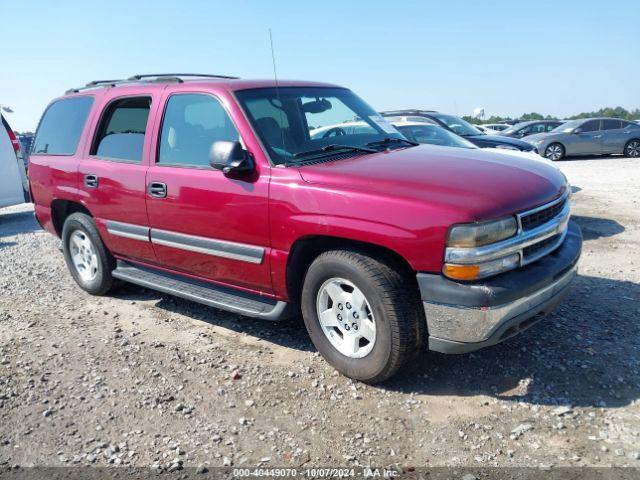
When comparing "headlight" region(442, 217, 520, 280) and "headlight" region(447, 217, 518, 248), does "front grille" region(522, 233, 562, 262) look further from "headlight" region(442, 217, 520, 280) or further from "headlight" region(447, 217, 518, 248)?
"headlight" region(447, 217, 518, 248)

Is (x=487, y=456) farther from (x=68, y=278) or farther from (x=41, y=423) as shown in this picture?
(x=68, y=278)

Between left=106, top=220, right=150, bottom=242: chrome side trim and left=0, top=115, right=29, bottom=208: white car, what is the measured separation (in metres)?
5.70

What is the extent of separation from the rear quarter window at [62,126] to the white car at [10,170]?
4.32 meters

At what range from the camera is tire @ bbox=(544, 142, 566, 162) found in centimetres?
1786

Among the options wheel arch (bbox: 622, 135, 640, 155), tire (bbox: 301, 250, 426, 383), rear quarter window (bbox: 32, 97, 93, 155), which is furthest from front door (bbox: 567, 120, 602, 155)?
tire (bbox: 301, 250, 426, 383)

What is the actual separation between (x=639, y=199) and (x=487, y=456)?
8.03 m

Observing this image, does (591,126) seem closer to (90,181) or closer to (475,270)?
(90,181)

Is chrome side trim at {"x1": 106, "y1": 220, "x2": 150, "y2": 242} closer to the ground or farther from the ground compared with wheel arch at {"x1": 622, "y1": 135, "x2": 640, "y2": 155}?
farther from the ground

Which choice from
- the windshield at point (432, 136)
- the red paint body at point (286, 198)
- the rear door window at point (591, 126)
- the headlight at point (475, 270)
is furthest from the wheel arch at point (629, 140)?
the headlight at point (475, 270)

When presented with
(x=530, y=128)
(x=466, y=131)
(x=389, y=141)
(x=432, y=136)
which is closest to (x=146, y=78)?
(x=389, y=141)

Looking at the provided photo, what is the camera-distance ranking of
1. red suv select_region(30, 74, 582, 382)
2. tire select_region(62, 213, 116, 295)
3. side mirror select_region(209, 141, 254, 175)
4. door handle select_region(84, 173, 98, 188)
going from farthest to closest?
tire select_region(62, 213, 116, 295) < door handle select_region(84, 173, 98, 188) < side mirror select_region(209, 141, 254, 175) < red suv select_region(30, 74, 582, 382)

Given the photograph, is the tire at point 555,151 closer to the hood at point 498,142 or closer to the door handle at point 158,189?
the hood at point 498,142

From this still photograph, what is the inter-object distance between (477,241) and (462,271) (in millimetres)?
Result: 180

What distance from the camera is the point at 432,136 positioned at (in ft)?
26.9
